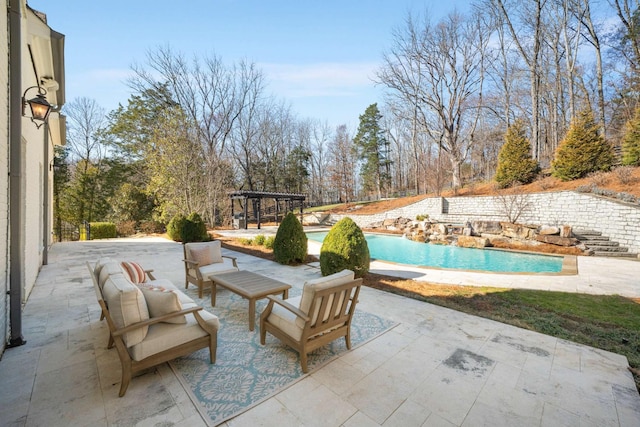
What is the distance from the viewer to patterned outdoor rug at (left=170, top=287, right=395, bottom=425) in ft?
7.33

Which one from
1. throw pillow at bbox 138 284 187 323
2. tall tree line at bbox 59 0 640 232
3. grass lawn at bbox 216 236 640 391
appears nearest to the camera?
throw pillow at bbox 138 284 187 323

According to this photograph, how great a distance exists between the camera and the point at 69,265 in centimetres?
735

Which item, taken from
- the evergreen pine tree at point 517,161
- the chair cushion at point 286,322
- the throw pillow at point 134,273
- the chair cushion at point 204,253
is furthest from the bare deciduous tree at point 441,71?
the throw pillow at point 134,273

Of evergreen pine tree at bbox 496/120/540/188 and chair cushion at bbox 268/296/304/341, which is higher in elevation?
evergreen pine tree at bbox 496/120/540/188

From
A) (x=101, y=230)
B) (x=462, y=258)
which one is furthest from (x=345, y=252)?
(x=101, y=230)

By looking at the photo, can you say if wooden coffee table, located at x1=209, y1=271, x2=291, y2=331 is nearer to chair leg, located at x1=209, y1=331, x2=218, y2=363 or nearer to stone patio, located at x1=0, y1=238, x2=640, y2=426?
chair leg, located at x1=209, y1=331, x2=218, y2=363

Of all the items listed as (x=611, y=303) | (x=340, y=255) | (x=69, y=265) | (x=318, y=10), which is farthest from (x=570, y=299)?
(x=69, y=265)

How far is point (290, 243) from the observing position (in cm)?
728

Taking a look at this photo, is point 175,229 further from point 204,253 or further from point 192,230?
point 204,253

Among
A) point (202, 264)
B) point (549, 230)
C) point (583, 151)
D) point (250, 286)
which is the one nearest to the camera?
point (250, 286)

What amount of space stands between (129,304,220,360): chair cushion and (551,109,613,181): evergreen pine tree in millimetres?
17641

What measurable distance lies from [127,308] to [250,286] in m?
1.87

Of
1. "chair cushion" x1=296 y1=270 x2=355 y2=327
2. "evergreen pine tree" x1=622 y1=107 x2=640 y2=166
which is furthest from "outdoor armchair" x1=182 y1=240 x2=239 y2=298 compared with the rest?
"evergreen pine tree" x1=622 y1=107 x2=640 y2=166

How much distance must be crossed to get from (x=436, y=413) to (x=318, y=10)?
10.9m
